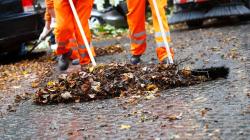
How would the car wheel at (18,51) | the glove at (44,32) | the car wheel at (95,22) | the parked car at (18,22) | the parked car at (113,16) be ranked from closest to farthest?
the parked car at (18,22)
the glove at (44,32)
the car wheel at (18,51)
the parked car at (113,16)
the car wheel at (95,22)

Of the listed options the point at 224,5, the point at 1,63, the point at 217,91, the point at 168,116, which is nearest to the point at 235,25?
the point at 224,5

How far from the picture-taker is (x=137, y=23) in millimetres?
5914

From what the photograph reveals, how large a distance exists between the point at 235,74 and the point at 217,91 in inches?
25.5

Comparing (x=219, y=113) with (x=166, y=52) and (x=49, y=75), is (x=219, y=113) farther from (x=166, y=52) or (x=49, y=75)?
(x=49, y=75)

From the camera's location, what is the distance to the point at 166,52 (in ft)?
18.3

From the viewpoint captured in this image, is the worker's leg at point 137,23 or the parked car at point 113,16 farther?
the parked car at point 113,16

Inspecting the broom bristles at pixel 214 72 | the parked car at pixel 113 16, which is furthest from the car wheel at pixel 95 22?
the broom bristles at pixel 214 72

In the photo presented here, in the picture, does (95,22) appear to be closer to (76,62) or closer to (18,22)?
(18,22)

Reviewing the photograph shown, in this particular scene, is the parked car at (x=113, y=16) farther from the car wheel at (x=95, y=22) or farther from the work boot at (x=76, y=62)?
the work boot at (x=76, y=62)

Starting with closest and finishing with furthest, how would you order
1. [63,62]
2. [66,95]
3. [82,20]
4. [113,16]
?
[66,95], [82,20], [63,62], [113,16]

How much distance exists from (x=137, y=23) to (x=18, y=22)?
2844 millimetres

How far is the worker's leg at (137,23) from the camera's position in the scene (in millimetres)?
5812

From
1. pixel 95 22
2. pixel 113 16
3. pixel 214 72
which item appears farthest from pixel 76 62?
pixel 95 22

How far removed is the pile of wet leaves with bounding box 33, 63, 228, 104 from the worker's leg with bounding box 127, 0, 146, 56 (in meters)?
1.06
